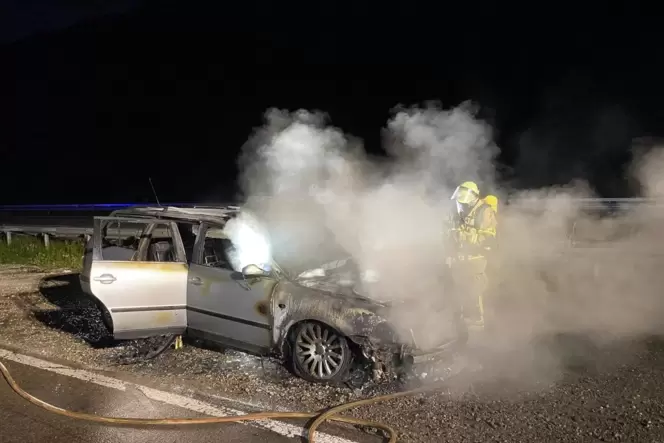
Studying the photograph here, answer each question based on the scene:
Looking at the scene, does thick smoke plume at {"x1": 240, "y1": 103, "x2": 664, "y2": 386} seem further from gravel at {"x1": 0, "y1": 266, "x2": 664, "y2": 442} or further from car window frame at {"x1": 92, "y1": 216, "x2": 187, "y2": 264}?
car window frame at {"x1": 92, "y1": 216, "x2": 187, "y2": 264}

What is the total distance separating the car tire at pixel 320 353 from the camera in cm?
514

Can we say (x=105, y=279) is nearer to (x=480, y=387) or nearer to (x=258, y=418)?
(x=258, y=418)

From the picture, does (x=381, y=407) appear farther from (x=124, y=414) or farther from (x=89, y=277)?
(x=89, y=277)

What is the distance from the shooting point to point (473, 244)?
6695 millimetres

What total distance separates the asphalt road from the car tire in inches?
40.4

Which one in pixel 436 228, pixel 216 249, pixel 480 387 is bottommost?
pixel 480 387

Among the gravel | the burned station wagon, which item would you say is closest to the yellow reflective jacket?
the gravel

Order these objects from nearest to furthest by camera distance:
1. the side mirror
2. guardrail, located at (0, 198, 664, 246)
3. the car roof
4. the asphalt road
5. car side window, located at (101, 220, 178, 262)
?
1. the asphalt road
2. the side mirror
3. the car roof
4. car side window, located at (101, 220, 178, 262)
5. guardrail, located at (0, 198, 664, 246)

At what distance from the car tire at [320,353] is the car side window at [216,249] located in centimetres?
113

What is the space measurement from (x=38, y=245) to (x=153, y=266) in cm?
1011

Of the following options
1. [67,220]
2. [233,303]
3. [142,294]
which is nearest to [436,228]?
[233,303]

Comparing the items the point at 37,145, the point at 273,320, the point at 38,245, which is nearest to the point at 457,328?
the point at 273,320

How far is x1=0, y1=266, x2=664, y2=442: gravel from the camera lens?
4.23m

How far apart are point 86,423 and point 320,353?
2.01 metres
